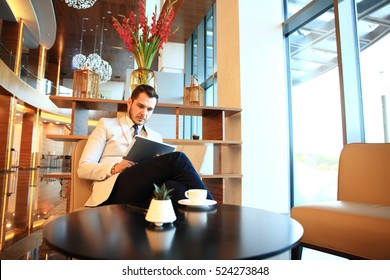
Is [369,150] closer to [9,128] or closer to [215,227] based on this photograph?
[215,227]

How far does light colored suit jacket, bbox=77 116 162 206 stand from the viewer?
159 centimetres

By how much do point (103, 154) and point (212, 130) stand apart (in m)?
1.36

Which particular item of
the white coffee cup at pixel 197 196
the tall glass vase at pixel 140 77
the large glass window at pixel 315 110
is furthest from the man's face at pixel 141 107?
the large glass window at pixel 315 110

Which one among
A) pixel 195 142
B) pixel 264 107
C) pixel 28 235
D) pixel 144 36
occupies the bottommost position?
pixel 28 235

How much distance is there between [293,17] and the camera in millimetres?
3156

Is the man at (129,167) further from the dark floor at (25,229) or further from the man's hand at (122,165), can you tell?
the dark floor at (25,229)

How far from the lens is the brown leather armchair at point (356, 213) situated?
127 centimetres

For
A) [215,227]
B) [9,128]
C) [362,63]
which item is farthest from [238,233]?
[9,128]

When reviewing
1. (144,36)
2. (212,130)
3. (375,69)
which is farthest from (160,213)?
(375,69)

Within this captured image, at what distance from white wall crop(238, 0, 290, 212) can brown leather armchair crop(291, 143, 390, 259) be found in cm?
117

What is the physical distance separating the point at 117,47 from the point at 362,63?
9197 mm

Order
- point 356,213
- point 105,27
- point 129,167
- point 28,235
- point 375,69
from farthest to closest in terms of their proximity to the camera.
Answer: point 105,27, point 375,69, point 28,235, point 129,167, point 356,213

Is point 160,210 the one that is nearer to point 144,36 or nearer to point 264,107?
point 144,36

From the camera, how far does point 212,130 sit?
9.82 ft
